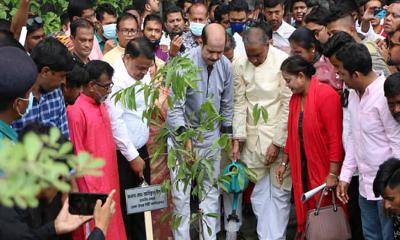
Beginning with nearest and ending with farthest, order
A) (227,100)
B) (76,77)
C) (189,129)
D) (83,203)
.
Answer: (83,203) < (189,129) < (76,77) < (227,100)

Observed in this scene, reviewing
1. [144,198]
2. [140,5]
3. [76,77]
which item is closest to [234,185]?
[144,198]

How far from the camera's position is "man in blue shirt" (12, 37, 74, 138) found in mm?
3812

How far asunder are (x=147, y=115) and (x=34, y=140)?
8.93ft

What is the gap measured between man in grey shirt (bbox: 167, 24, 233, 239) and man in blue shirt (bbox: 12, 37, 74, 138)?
1.30m

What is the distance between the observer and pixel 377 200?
438 cm

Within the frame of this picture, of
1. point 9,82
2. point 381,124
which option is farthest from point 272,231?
point 9,82

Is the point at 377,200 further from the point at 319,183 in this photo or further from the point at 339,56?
the point at 339,56

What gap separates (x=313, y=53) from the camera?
5.39m

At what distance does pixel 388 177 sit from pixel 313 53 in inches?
79.9

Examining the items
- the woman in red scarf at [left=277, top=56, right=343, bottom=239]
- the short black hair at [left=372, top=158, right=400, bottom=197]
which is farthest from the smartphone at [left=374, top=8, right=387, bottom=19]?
the short black hair at [left=372, top=158, right=400, bottom=197]

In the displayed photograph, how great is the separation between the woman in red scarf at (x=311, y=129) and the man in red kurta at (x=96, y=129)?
142 cm

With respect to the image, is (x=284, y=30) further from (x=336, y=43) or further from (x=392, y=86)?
(x=392, y=86)

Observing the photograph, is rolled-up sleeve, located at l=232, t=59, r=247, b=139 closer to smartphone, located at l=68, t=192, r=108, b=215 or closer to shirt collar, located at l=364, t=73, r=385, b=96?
shirt collar, located at l=364, t=73, r=385, b=96

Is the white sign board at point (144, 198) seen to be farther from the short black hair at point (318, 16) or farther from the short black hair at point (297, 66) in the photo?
the short black hair at point (318, 16)
